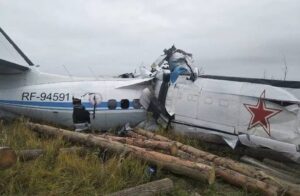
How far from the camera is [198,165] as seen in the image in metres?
7.59

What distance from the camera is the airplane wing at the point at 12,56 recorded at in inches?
540

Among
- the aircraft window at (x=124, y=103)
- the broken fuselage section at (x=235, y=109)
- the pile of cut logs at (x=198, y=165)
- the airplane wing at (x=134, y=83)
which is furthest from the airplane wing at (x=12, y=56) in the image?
the broken fuselage section at (x=235, y=109)

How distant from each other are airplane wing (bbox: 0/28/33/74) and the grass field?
18.0 ft

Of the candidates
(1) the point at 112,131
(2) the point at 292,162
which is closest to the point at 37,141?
(1) the point at 112,131

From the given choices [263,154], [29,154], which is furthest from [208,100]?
[29,154]

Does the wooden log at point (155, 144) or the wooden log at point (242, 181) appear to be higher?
the wooden log at point (155, 144)

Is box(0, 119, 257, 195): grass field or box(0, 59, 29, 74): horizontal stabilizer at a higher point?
box(0, 59, 29, 74): horizontal stabilizer

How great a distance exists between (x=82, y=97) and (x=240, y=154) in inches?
201

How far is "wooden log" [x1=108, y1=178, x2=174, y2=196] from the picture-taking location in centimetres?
634

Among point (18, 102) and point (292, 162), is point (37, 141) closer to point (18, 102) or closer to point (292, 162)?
point (18, 102)

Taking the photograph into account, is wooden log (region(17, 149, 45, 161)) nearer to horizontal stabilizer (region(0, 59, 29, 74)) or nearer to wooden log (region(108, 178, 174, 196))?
wooden log (region(108, 178, 174, 196))

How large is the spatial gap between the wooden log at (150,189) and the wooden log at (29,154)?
2.51 metres

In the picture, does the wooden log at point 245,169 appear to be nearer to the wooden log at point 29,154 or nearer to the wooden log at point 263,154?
the wooden log at point 263,154

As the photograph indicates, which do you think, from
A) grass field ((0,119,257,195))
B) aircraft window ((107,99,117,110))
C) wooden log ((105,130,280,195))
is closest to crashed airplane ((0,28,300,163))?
aircraft window ((107,99,117,110))
